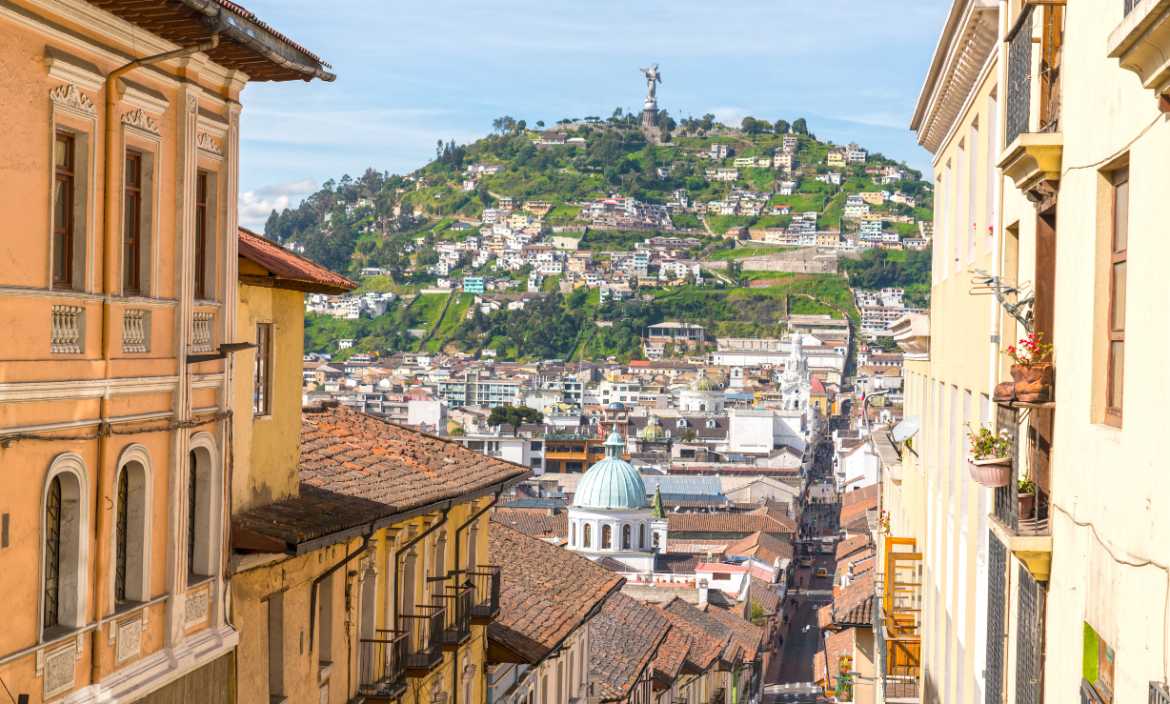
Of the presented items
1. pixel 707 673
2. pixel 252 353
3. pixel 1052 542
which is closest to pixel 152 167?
pixel 252 353

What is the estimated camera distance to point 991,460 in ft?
30.5

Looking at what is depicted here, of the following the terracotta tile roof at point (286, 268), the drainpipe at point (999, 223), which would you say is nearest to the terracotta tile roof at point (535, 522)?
the terracotta tile roof at point (286, 268)

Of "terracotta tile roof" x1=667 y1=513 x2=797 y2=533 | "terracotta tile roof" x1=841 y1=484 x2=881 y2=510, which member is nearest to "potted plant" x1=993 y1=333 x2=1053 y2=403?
"terracotta tile roof" x1=841 y1=484 x2=881 y2=510

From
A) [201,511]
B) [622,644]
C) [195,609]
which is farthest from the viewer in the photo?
[622,644]

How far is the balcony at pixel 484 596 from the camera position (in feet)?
61.0

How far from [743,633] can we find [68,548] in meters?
48.9

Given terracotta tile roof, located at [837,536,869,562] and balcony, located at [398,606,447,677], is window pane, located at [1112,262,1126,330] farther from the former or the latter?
terracotta tile roof, located at [837,536,869,562]

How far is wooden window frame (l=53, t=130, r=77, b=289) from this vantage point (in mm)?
8266

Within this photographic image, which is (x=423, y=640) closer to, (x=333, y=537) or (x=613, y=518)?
(x=333, y=537)

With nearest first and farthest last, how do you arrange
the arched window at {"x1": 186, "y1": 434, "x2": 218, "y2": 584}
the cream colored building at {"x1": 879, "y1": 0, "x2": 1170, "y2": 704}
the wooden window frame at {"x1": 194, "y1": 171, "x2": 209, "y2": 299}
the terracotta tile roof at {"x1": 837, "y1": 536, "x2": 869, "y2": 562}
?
the cream colored building at {"x1": 879, "y1": 0, "x2": 1170, "y2": 704}, the wooden window frame at {"x1": 194, "y1": 171, "x2": 209, "y2": 299}, the arched window at {"x1": 186, "y1": 434, "x2": 218, "y2": 584}, the terracotta tile roof at {"x1": 837, "y1": 536, "x2": 869, "y2": 562}

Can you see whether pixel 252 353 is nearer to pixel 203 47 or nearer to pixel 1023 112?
pixel 203 47

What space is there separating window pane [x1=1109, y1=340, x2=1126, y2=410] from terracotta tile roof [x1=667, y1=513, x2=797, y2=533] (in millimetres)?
93047

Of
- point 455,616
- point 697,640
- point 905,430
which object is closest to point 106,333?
point 455,616

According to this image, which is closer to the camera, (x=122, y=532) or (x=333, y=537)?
(x=122, y=532)
